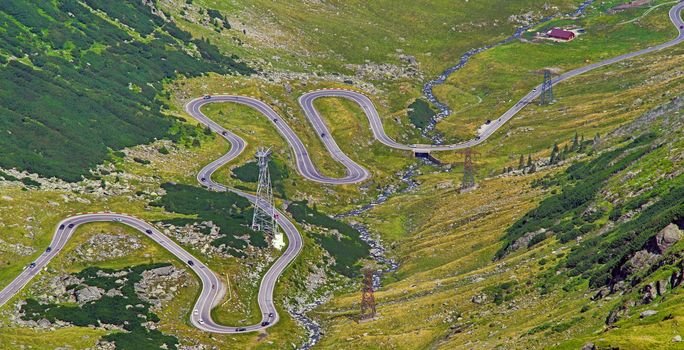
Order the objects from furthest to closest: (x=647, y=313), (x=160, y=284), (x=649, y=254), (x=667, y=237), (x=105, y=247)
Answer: (x=105, y=247) → (x=160, y=284) → (x=649, y=254) → (x=667, y=237) → (x=647, y=313)

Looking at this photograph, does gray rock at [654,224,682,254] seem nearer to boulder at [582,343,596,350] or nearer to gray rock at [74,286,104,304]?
boulder at [582,343,596,350]

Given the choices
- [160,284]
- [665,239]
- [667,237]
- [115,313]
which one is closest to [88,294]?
[115,313]

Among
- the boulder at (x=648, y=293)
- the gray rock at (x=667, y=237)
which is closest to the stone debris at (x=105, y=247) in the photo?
the gray rock at (x=667, y=237)

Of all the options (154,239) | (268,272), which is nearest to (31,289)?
(154,239)

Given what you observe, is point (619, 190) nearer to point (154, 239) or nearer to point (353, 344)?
point (353, 344)

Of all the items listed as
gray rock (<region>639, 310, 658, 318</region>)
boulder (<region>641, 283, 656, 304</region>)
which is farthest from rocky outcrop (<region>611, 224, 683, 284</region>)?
gray rock (<region>639, 310, 658, 318</region>)

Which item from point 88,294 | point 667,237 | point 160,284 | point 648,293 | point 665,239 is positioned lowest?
point 648,293

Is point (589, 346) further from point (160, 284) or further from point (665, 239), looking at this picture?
point (160, 284)

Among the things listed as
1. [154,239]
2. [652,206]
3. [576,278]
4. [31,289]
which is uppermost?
[154,239]

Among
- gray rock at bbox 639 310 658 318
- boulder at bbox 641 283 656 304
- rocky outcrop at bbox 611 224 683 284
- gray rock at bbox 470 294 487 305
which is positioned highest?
gray rock at bbox 470 294 487 305

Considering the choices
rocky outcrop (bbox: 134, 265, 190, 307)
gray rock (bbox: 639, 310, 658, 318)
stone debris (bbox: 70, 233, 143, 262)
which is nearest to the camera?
gray rock (bbox: 639, 310, 658, 318)

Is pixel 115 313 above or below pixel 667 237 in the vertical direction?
above
